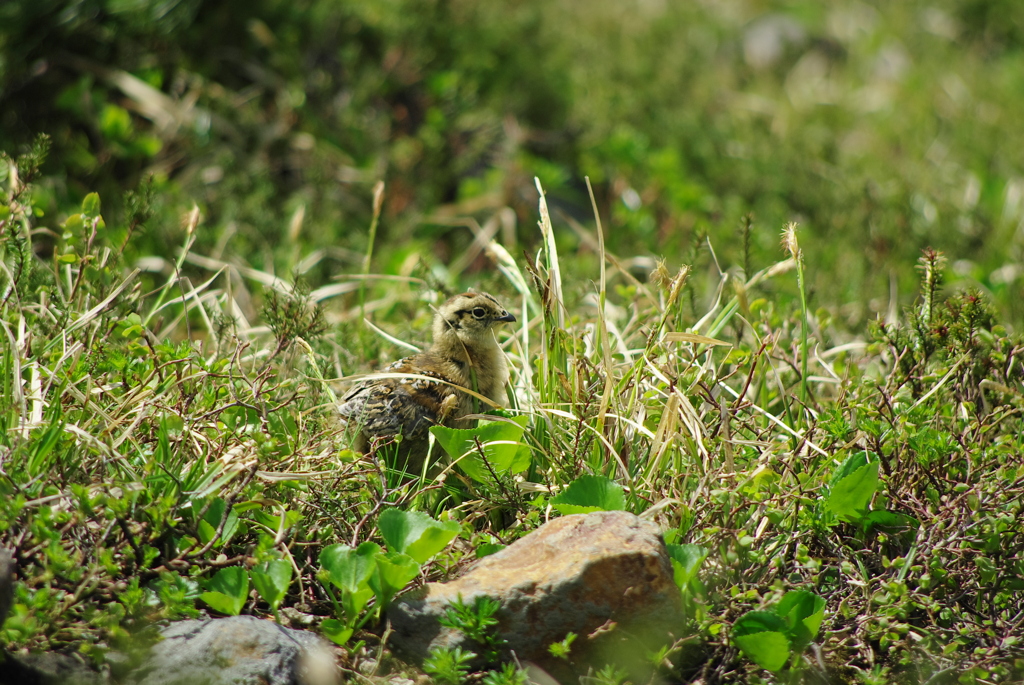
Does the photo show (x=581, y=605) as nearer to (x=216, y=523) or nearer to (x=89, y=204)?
(x=216, y=523)

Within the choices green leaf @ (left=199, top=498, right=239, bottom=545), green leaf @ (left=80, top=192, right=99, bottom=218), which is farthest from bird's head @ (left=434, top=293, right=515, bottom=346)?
green leaf @ (left=80, top=192, right=99, bottom=218)

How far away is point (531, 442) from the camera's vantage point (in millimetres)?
3889

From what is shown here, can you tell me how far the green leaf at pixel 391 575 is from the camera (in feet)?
10.0

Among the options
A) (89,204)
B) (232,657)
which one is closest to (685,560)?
(232,657)

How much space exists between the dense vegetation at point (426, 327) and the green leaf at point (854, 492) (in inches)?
0.5

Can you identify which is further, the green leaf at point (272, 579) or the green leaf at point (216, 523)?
the green leaf at point (216, 523)

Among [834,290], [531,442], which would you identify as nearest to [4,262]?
[531,442]

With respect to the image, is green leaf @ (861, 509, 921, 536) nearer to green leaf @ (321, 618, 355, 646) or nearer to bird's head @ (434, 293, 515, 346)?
bird's head @ (434, 293, 515, 346)

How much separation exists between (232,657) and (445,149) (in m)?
5.54

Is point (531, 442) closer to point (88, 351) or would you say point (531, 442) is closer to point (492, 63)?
point (88, 351)

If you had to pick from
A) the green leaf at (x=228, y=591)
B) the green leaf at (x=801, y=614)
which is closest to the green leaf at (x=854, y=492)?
the green leaf at (x=801, y=614)

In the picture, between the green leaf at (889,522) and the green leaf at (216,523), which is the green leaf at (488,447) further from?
the green leaf at (889,522)

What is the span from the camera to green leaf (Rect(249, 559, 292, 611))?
3.03 m

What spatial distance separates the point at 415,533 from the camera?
3291 mm
